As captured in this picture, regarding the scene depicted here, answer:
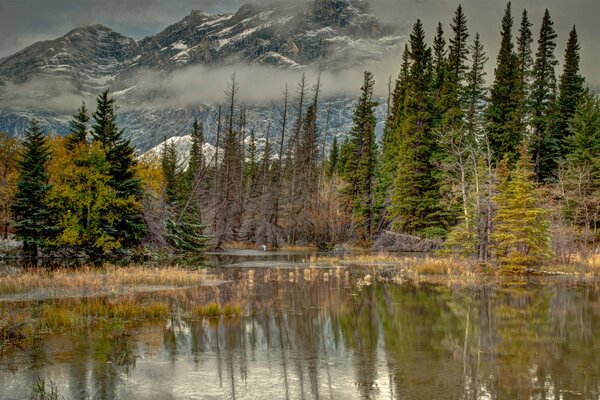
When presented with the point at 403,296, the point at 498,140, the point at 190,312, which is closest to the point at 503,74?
the point at 498,140

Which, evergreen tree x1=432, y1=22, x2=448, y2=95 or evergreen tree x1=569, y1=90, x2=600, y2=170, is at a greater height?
evergreen tree x1=432, y1=22, x2=448, y2=95

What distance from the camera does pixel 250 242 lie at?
7375 centimetres

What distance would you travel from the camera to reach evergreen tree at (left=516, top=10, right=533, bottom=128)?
57.3 m

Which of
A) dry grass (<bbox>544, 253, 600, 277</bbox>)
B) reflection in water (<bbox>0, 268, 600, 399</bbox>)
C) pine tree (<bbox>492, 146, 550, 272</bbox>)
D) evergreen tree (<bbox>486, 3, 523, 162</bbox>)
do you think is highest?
evergreen tree (<bbox>486, 3, 523, 162</bbox>)

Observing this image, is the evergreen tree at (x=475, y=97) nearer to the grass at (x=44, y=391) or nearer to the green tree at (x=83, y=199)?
the green tree at (x=83, y=199)

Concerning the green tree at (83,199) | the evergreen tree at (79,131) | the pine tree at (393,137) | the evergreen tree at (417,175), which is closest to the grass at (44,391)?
the green tree at (83,199)

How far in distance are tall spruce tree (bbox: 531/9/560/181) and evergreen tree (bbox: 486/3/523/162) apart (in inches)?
80.5

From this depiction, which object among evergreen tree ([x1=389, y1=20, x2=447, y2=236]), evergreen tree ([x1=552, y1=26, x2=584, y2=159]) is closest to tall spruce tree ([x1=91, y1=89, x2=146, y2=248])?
evergreen tree ([x1=389, y1=20, x2=447, y2=236])

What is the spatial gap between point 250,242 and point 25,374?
2394 inches

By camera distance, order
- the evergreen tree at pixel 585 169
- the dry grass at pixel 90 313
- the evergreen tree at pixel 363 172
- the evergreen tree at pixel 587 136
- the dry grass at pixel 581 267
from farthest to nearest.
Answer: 1. the evergreen tree at pixel 363 172
2. the evergreen tree at pixel 587 136
3. the evergreen tree at pixel 585 169
4. the dry grass at pixel 581 267
5. the dry grass at pixel 90 313

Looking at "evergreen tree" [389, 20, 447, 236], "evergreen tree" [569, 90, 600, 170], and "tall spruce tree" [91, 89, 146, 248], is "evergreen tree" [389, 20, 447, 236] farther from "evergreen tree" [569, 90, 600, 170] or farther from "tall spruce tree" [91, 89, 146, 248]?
"tall spruce tree" [91, 89, 146, 248]

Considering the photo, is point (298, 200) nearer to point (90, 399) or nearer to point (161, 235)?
point (161, 235)

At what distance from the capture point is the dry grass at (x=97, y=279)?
1109 inches

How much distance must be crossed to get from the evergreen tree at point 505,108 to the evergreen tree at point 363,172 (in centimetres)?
1590
